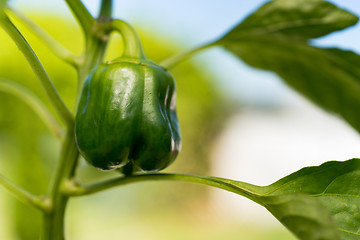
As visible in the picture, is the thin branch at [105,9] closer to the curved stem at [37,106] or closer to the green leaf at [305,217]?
the curved stem at [37,106]

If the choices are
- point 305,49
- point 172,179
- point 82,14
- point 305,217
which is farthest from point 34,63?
point 305,49

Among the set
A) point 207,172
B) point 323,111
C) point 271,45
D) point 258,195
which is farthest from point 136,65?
point 207,172

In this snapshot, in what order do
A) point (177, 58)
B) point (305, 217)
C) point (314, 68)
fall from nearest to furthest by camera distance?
point (305, 217) < point (177, 58) < point (314, 68)

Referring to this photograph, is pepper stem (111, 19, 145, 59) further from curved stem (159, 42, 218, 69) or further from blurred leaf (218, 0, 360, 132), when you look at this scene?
blurred leaf (218, 0, 360, 132)

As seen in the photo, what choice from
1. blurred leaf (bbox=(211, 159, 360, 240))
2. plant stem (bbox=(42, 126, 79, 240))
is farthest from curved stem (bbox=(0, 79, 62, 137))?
blurred leaf (bbox=(211, 159, 360, 240))

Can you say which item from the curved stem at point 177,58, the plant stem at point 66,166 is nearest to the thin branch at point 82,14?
the plant stem at point 66,166

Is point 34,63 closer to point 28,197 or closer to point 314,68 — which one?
point 28,197
